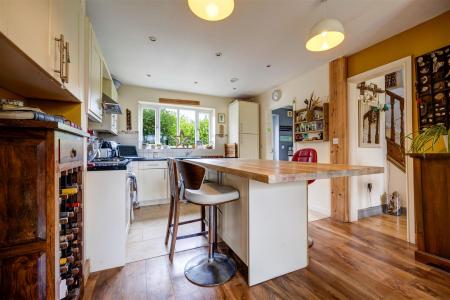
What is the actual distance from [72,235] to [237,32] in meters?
2.45

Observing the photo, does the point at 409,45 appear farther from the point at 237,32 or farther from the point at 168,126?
the point at 168,126

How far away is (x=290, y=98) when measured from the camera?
12.5 feet

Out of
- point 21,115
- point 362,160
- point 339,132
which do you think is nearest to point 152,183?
point 21,115

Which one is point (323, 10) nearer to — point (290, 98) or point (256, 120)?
point (290, 98)

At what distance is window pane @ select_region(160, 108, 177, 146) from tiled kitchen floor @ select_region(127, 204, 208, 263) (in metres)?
1.74

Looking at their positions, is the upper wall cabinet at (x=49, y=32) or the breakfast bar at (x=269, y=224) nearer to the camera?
the upper wall cabinet at (x=49, y=32)

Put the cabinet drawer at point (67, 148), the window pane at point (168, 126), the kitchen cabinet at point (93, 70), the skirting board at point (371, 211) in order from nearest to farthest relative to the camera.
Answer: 1. the cabinet drawer at point (67, 148)
2. the kitchen cabinet at point (93, 70)
3. the skirting board at point (371, 211)
4. the window pane at point (168, 126)

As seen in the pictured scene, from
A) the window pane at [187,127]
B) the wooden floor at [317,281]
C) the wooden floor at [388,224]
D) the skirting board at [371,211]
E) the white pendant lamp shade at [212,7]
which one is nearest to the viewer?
the white pendant lamp shade at [212,7]

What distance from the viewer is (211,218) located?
1.61 metres

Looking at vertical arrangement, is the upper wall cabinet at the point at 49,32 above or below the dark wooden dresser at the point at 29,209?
above

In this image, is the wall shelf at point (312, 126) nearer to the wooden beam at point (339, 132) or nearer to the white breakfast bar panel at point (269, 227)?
the wooden beam at point (339, 132)

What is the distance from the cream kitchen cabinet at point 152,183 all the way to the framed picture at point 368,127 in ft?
11.5

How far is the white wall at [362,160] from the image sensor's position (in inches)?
109

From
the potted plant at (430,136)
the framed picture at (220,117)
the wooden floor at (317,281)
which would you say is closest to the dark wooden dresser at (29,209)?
the wooden floor at (317,281)
